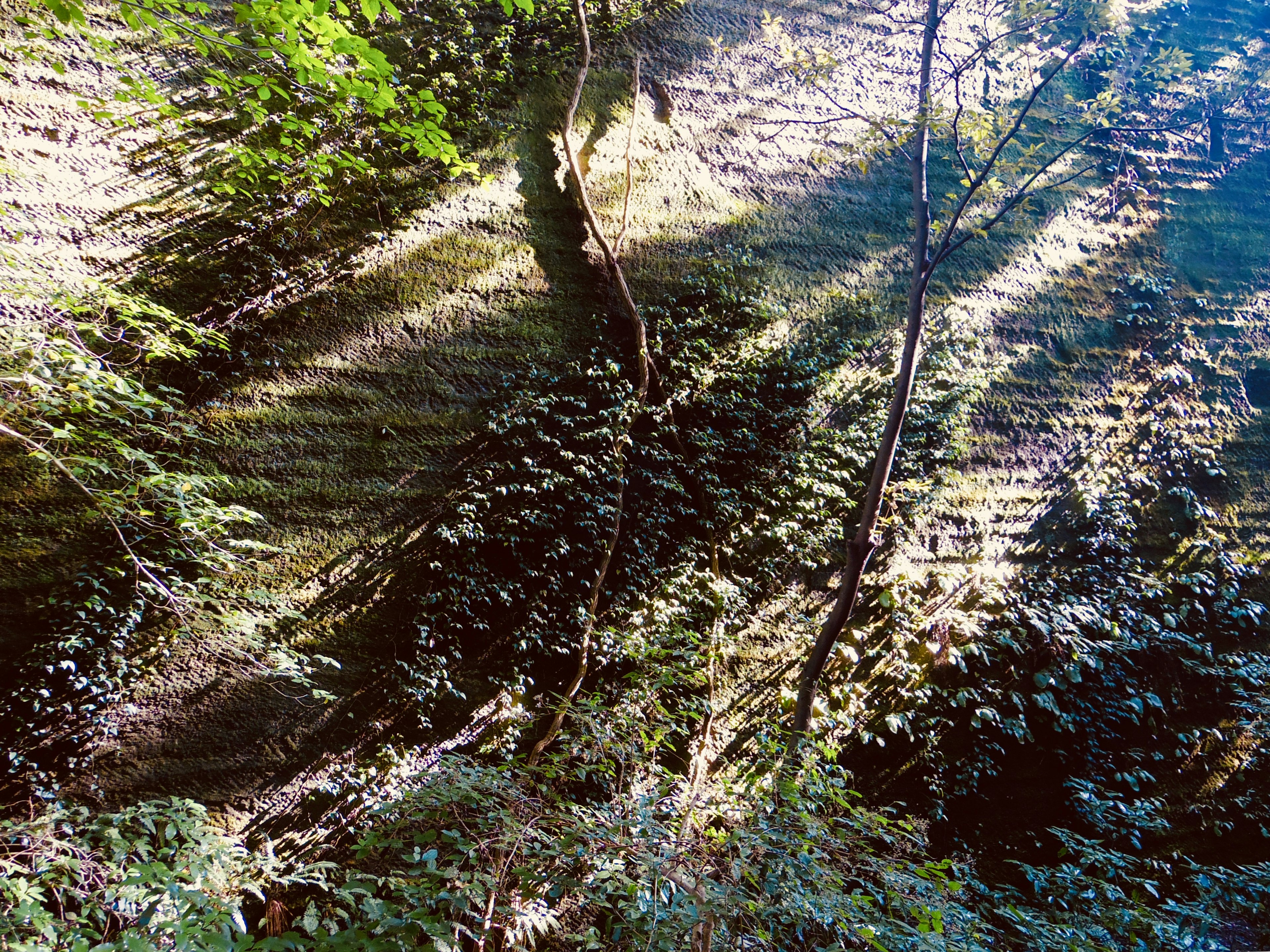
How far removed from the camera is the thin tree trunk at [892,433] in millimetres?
3939

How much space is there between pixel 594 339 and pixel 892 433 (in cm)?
238

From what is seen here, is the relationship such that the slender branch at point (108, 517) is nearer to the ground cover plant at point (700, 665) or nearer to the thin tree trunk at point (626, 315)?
the ground cover plant at point (700, 665)

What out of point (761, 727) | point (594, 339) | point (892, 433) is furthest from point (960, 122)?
point (761, 727)

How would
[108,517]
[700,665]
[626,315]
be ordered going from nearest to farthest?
[108,517] < [700,665] < [626,315]

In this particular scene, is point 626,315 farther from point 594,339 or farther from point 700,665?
point 700,665

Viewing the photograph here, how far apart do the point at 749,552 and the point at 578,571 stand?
1.48m

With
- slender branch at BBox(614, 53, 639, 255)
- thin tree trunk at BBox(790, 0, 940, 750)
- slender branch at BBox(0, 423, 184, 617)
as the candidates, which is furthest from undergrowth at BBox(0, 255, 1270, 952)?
slender branch at BBox(0, 423, 184, 617)

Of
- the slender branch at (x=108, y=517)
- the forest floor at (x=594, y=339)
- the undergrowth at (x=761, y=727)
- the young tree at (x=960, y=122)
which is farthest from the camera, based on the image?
the young tree at (x=960, y=122)

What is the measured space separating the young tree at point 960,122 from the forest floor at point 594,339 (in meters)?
0.49

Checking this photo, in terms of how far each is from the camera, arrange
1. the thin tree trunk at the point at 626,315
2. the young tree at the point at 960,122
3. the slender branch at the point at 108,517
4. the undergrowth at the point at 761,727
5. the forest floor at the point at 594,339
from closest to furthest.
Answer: the undergrowth at the point at 761,727, the slender branch at the point at 108,517, the forest floor at the point at 594,339, the young tree at the point at 960,122, the thin tree trunk at the point at 626,315

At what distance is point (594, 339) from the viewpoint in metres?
5.15

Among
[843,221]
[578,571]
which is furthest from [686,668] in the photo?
[843,221]

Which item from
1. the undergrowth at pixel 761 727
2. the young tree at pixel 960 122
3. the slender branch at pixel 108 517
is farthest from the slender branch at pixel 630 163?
the slender branch at pixel 108 517

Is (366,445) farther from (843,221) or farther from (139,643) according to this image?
(843,221)
